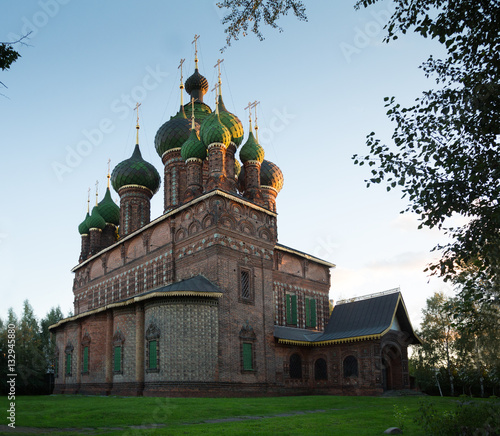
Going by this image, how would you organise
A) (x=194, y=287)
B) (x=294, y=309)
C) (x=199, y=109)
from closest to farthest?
(x=194, y=287) < (x=294, y=309) < (x=199, y=109)

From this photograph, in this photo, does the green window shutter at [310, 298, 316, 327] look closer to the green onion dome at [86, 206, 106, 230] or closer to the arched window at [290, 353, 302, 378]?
the arched window at [290, 353, 302, 378]

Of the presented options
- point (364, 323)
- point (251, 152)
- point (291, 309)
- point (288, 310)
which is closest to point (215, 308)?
point (288, 310)

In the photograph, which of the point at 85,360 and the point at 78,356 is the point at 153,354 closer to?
the point at 85,360

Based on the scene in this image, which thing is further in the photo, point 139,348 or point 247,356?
point 247,356

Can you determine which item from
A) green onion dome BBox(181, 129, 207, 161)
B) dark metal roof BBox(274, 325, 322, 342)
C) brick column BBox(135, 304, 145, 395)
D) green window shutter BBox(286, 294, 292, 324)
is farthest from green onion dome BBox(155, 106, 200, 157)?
dark metal roof BBox(274, 325, 322, 342)

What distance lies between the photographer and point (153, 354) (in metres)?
18.4

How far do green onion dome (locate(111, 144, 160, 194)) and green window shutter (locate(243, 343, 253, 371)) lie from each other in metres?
12.5

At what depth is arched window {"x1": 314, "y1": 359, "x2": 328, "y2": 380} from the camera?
22469 mm

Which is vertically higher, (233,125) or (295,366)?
(233,125)

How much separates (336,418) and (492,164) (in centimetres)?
659

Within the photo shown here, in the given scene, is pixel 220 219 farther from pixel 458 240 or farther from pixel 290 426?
pixel 458 240

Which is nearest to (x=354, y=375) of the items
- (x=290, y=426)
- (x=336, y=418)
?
(x=336, y=418)

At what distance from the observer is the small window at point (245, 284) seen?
66.4ft

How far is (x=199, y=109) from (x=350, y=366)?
55.1ft
